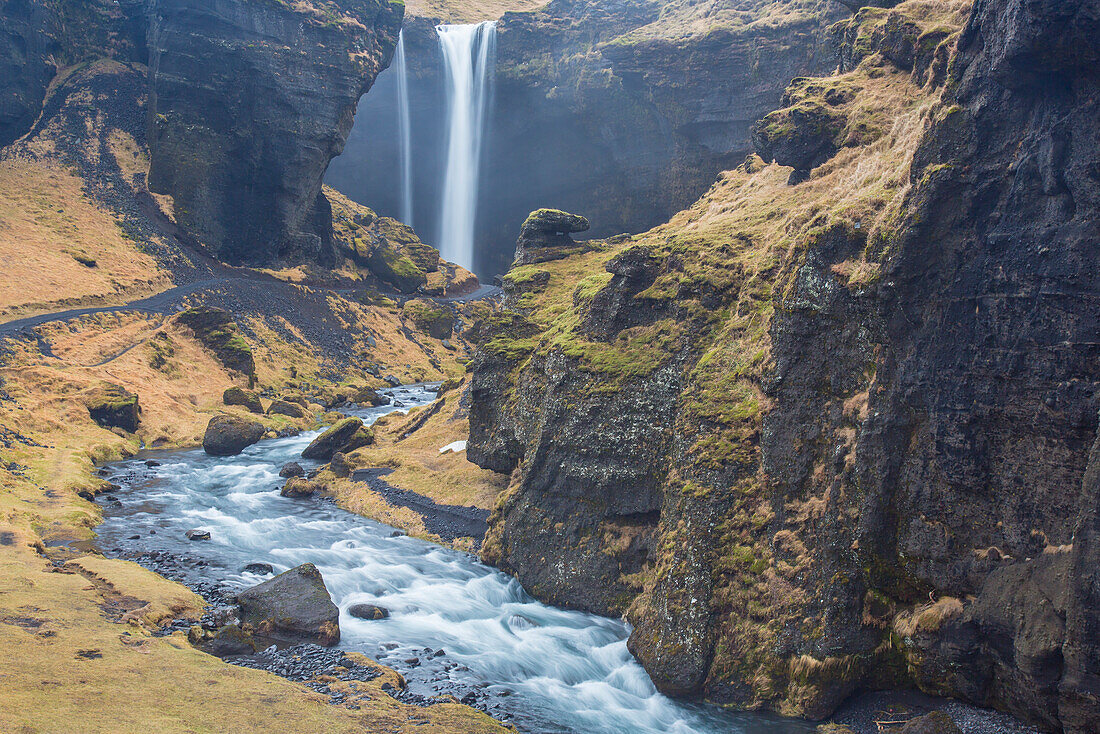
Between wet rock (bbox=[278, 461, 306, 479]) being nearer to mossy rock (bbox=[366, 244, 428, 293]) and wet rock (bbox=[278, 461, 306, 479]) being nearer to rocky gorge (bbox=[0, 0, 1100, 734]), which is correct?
rocky gorge (bbox=[0, 0, 1100, 734])

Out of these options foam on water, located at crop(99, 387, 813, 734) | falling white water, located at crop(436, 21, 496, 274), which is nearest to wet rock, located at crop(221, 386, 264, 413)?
foam on water, located at crop(99, 387, 813, 734)

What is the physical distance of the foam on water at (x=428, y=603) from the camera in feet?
50.0

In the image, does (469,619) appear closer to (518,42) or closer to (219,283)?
(219,283)

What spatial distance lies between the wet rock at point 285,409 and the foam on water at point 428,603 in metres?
13.4

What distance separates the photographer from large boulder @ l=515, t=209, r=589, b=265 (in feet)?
113

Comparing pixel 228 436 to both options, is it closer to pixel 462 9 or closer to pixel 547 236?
pixel 547 236

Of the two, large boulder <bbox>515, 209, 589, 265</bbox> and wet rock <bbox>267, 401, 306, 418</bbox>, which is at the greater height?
large boulder <bbox>515, 209, 589, 265</bbox>

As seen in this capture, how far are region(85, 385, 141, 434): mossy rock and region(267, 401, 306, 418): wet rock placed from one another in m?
8.56

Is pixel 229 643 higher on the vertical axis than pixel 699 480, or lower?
lower

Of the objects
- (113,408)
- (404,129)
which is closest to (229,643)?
(113,408)

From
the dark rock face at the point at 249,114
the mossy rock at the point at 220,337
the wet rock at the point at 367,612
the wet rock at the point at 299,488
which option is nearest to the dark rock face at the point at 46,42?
the dark rock face at the point at 249,114

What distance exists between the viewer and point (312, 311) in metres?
65.2

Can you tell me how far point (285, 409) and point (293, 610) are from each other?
31303mm

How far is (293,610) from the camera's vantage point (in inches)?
666
